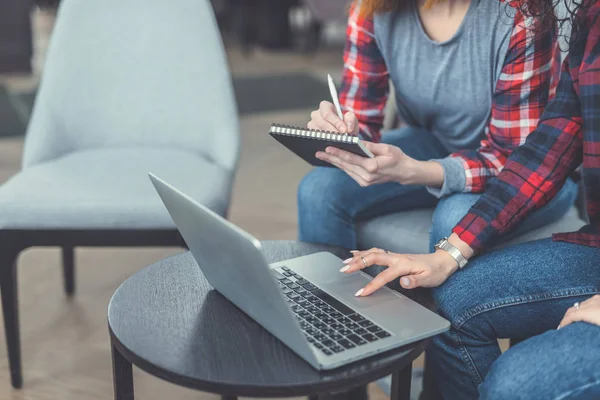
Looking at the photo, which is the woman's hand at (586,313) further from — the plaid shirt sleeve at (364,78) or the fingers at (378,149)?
the plaid shirt sleeve at (364,78)

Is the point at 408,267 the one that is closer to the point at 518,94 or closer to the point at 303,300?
the point at 303,300

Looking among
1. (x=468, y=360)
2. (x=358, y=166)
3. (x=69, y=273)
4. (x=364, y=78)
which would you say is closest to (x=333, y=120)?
(x=358, y=166)

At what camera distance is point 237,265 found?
2.78ft

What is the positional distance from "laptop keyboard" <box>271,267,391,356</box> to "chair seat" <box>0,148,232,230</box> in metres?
0.50

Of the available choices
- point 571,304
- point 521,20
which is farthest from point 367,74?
point 571,304

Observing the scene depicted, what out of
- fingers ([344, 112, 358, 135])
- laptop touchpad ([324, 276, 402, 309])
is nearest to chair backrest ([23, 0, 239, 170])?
fingers ([344, 112, 358, 135])

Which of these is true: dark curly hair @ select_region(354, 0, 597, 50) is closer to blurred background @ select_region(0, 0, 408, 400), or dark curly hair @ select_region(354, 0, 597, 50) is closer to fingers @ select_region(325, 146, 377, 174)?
fingers @ select_region(325, 146, 377, 174)

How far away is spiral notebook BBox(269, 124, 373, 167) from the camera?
103 centimetres

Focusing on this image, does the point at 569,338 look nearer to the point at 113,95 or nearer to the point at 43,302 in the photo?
the point at 113,95

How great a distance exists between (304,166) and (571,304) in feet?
6.98

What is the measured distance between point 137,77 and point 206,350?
107 cm

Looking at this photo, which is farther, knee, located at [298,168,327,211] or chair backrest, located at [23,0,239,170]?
chair backrest, located at [23,0,239,170]

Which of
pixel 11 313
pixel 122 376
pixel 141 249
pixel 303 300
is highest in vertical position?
pixel 303 300

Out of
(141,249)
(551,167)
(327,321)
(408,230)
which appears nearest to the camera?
(327,321)
